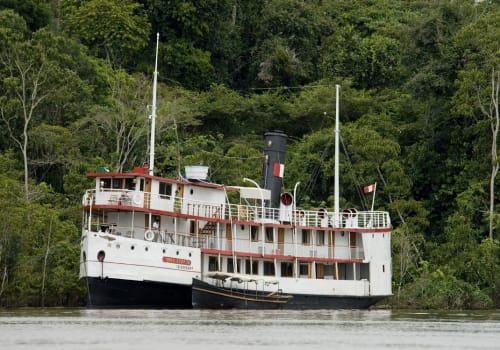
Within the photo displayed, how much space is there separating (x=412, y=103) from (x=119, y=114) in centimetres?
1449

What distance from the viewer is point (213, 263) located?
49062mm

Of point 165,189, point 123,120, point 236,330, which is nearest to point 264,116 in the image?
point 123,120

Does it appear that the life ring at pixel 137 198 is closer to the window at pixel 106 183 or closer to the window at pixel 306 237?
the window at pixel 106 183

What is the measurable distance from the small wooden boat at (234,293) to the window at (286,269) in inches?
54.5

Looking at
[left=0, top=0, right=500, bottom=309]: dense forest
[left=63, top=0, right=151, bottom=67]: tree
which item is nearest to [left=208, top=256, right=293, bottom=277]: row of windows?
[left=0, top=0, right=500, bottom=309]: dense forest

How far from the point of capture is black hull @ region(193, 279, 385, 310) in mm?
46875

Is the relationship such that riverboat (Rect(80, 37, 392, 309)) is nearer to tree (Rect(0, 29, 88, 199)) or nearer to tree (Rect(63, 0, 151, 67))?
tree (Rect(0, 29, 88, 199))

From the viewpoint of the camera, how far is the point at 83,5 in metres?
71.1

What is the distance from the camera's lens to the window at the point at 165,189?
47969 mm

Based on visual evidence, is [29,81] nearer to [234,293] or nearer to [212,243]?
[212,243]

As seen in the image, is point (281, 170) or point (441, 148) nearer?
point (281, 170)

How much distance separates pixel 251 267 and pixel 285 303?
1.80 metres

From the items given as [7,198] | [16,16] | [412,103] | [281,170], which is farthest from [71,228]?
[412,103]

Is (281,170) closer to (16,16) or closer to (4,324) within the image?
(4,324)
